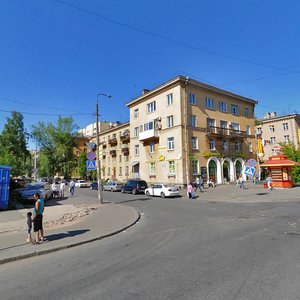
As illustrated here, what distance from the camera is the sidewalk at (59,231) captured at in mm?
7633

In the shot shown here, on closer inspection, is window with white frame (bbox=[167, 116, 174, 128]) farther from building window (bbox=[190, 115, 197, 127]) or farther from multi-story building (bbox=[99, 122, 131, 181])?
multi-story building (bbox=[99, 122, 131, 181])

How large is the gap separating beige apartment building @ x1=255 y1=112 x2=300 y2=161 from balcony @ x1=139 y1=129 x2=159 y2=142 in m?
25.4

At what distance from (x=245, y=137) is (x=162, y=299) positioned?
4242 centimetres

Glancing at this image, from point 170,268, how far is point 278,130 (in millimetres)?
58736

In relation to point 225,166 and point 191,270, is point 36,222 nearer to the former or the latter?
point 191,270

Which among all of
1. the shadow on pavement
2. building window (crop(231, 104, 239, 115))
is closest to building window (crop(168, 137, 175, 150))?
building window (crop(231, 104, 239, 115))

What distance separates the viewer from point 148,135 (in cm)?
3969

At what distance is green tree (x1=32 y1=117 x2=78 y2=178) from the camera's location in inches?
2442

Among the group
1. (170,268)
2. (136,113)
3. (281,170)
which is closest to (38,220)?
(170,268)

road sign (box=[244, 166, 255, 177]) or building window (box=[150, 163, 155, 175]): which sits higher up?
building window (box=[150, 163, 155, 175])

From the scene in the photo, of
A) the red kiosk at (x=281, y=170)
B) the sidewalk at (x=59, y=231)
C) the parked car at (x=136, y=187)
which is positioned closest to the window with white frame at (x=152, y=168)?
the parked car at (x=136, y=187)

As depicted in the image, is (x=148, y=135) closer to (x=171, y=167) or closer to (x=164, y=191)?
(x=171, y=167)

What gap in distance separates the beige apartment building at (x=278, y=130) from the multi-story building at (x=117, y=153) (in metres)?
27.1

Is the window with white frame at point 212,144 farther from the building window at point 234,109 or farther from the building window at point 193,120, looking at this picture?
the building window at point 234,109
